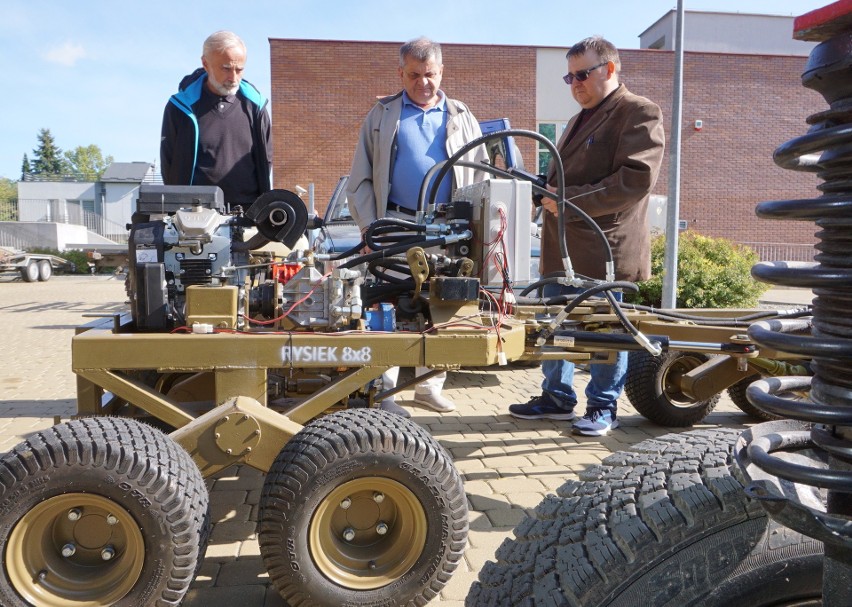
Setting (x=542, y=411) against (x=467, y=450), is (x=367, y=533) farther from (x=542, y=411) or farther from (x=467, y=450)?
(x=542, y=411)

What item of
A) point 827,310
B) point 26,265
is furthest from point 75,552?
point 26,265

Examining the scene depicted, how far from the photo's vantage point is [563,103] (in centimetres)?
2562

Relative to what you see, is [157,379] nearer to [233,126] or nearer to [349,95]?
[233,126]

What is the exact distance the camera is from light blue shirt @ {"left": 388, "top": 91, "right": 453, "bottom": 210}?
4.26 metres

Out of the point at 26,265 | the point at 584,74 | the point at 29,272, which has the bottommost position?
the point at 29,272

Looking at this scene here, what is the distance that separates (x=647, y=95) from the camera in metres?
26.5

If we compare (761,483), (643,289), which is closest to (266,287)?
(761,483)

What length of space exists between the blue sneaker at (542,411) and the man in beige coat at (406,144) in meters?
1.21

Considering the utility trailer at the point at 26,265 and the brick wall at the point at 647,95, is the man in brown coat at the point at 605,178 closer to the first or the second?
the brick wall at the point at 647,95

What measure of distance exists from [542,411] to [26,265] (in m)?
22.8

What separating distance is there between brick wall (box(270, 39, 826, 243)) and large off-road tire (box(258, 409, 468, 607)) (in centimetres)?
2226

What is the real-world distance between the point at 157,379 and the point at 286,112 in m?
22.4

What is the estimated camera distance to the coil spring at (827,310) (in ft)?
2.54

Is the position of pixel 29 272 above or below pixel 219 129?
below
